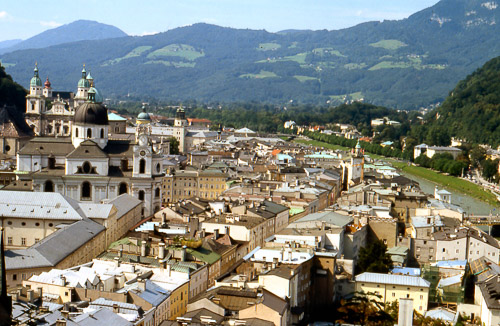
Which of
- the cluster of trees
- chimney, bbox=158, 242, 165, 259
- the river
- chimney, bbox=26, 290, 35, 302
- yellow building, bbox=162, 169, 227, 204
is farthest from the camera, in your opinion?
the cluster of trees

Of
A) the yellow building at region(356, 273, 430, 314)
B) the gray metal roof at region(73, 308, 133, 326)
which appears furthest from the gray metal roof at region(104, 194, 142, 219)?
the gray metal roof at region(73, 308, 133, 326)

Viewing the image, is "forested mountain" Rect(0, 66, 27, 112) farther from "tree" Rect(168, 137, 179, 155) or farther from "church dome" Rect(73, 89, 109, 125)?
"church dome" Rect(73, 89, 109, 125)

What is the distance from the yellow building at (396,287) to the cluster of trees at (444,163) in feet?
193

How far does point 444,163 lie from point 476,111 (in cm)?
3097

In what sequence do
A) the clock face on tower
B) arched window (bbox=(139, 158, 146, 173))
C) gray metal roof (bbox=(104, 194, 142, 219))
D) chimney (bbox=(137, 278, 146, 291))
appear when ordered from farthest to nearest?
1. the clock face on tower
2. arched window (bbox=(139, 158, 146, 173))
3. gray metal roof (bbox=(104, 194, 142, 219))
4. chimney (bbox=(137, 278, 146, 291))

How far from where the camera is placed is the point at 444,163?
92.1 metres

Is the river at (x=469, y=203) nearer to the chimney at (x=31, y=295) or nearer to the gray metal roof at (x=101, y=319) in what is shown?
the chimney at (x=31, y=295)

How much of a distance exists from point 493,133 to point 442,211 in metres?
66.3

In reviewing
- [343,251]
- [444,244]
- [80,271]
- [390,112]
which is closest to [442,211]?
[444,244]

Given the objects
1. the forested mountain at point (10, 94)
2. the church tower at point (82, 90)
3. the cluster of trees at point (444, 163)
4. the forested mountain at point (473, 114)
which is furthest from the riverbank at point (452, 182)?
the forested mountain at point (10, 94)

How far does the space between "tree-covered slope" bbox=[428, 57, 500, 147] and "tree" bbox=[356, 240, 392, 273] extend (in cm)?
7343

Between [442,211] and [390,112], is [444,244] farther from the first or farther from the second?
[390,112]

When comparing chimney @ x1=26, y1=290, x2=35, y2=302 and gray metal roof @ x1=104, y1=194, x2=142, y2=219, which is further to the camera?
gray metal roof @ x1=104, y1=194, x2=142, y2=219

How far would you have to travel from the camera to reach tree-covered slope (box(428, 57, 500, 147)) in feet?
371
